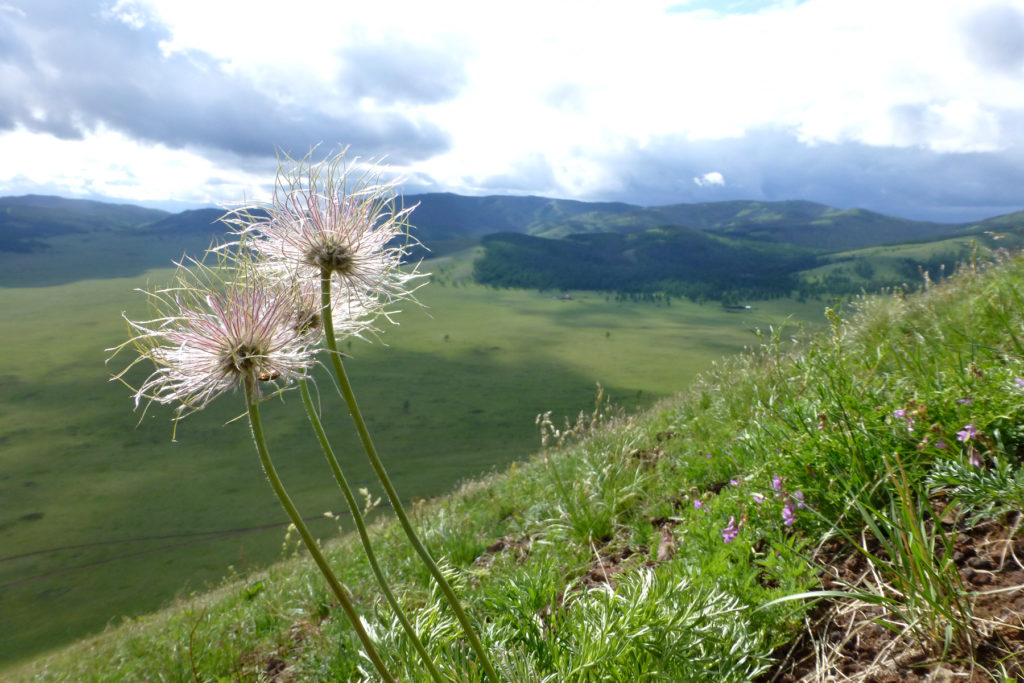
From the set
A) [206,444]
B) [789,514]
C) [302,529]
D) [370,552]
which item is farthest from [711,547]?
[206,444]

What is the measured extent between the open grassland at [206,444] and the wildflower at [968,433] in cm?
502

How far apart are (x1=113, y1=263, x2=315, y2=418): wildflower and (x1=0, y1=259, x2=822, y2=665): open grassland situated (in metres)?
2.95

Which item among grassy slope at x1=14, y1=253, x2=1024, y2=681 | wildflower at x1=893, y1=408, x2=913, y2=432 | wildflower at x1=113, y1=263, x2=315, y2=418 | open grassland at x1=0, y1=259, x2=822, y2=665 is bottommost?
open grassland at x1=0, y1=259, x2=822, y2=665

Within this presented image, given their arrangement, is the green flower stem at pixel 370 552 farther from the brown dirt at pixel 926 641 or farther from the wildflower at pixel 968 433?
the wildflower at pixel 968 433

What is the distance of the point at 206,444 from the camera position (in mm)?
51688

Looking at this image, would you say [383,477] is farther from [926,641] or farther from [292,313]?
[926,641]

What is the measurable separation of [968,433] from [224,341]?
3.48 meters

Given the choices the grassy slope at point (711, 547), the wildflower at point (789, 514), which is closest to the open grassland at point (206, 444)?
the grassy slope at point (711, 547)

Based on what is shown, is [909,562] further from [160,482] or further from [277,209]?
[160,482]

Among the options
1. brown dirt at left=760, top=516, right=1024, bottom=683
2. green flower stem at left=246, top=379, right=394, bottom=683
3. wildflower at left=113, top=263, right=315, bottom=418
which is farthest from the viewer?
brown dirt at left=760, top=516, right=1024, bottom=683

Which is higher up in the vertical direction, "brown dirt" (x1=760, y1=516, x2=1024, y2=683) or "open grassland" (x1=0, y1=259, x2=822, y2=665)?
"brown dirt" (x1=760, y1=516, x2=1024, y2=683)

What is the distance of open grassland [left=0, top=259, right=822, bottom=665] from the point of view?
2770 centimetres

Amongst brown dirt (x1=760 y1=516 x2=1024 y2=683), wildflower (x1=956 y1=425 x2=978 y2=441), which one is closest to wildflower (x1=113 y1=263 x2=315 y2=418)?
brown dirt (x1=760 y1=516 x2=1024 y2=683)

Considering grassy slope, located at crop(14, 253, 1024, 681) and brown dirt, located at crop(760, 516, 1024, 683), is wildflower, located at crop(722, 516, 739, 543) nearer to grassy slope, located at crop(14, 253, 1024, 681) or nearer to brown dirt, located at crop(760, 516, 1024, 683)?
grassy slope, located at crop(14, 253, 1024, 681)
